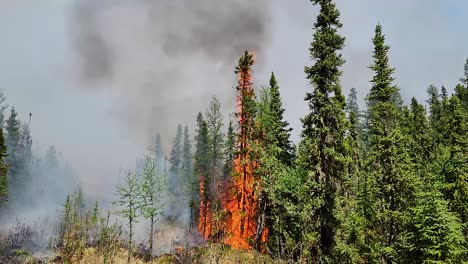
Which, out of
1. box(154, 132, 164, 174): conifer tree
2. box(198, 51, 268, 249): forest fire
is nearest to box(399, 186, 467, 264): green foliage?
box(198, 51, 268, 249): forest fire

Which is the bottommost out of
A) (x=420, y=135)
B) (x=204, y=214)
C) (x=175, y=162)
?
(x=204, y=214)

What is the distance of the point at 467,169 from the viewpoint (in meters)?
Answer: 33.5

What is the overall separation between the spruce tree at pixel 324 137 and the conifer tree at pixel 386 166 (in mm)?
3356

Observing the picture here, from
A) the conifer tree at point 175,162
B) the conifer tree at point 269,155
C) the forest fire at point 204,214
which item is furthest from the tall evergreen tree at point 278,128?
the conifer tree at point 175,162

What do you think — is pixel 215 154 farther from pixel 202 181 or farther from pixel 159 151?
pixel 159 151

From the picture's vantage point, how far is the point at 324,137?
2334 centimetres

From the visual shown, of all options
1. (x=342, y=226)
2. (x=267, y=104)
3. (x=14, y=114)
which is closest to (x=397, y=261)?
(x=342, y=226)

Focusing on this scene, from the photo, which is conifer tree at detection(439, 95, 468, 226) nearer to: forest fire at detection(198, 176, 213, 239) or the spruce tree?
the spruce tree

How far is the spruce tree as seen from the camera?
21.9 m

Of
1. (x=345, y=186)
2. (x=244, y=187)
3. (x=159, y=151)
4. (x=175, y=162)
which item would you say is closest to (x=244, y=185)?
(x=244, y=187)

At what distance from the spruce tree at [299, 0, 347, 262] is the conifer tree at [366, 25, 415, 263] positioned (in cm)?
336

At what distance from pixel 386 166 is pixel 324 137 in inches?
208

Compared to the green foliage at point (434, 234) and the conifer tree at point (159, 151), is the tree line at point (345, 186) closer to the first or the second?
the green foliage at point (434, 234)

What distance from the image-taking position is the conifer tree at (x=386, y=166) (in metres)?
24.2
